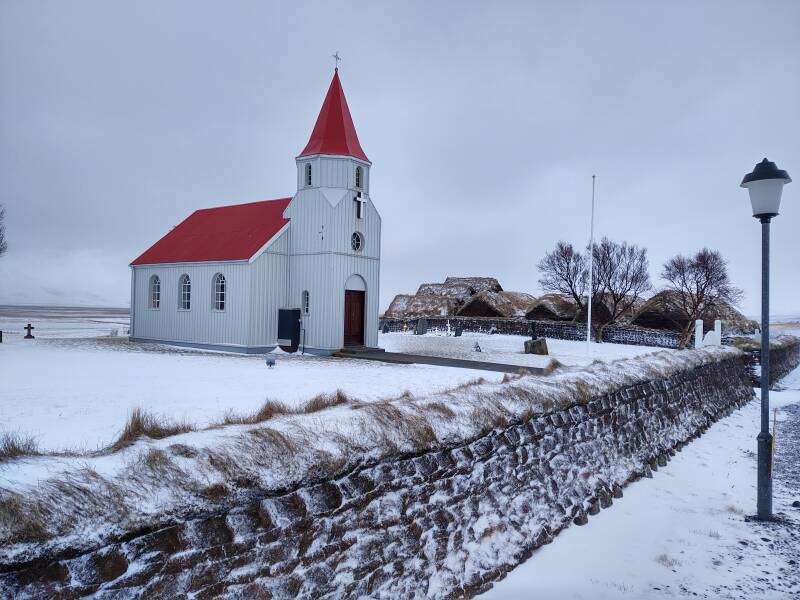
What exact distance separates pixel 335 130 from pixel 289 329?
29.2 feet

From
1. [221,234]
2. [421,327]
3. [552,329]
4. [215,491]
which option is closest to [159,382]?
[215,491]

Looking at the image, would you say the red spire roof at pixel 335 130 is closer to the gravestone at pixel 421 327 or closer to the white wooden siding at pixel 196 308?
the white wooden siding at pixel 196 308

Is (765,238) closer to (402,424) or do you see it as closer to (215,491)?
(402,424)

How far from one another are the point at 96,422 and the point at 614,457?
8.49 m

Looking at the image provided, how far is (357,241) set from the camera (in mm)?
24828

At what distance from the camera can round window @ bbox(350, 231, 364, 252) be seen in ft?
80.8

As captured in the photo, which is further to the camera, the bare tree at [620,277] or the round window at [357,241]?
the bare tree at [620,277]

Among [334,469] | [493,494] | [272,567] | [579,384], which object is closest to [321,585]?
[272,567]

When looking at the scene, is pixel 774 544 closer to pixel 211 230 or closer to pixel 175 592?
pixel 175 592

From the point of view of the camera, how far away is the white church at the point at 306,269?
77.9 feet

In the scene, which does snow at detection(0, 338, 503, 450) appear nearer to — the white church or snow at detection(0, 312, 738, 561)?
snow at detection(0, 312, 738, 561)

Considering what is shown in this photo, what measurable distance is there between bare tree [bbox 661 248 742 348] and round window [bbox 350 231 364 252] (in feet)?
72.3

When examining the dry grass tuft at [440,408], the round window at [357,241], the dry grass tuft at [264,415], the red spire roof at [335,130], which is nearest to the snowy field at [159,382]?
the dry grass tuft at [264,415]

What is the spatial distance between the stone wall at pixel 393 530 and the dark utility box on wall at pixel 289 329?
17.2m
